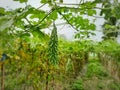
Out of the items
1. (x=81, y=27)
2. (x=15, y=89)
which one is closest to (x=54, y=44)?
(x=81, y=27)

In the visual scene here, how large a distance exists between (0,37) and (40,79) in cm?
428

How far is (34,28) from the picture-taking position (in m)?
2.03

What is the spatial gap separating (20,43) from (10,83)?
203 centimetres

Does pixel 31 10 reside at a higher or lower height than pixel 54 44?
higher

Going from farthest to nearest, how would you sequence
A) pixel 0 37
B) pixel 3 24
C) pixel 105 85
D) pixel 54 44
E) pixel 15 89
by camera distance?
pixel 105 85 < pixel 15 89 < pixel 54 44 < pixel 0 37 < pixel 3 24

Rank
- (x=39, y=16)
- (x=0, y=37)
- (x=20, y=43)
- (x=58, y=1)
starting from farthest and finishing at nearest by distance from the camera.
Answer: (x=20, y=43), (x=39, y=16), (x=58, y=1), (x=0, y=37)

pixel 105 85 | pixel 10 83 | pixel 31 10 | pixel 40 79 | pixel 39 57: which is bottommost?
pixel 105 85

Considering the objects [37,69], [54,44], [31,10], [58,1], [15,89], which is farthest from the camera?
[15,89]

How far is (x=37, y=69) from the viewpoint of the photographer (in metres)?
5.63

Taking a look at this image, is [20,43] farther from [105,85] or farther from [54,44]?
[105,85]

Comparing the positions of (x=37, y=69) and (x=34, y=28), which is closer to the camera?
(x=34, y=28)

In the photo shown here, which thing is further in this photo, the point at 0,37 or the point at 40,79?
the point at 40,79

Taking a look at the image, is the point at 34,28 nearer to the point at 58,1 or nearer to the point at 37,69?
the point at 58,1

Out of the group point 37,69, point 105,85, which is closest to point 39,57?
point 37,69
